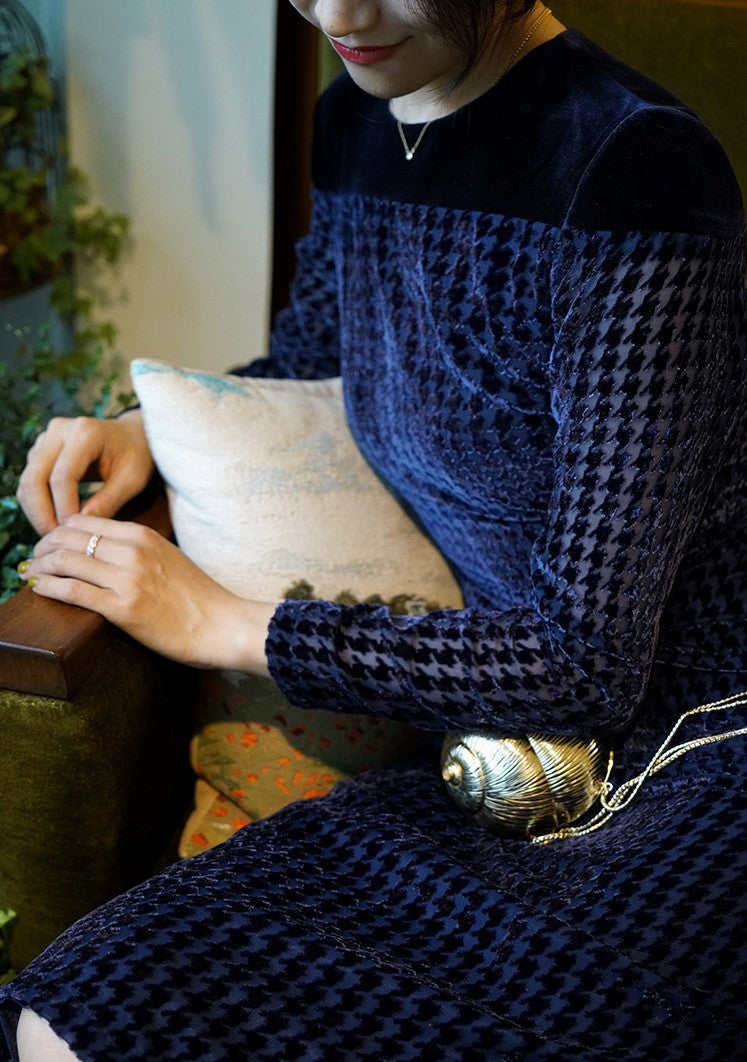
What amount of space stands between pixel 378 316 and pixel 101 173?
3.65 ft

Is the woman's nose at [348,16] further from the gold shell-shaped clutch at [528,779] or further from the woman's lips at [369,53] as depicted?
the gold shell-shaped clutch at [528,779]

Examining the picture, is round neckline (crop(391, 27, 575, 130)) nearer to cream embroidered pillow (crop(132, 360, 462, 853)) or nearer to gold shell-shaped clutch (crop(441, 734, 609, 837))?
cream embroidered pillow (crop(132, 360, 462, 853))

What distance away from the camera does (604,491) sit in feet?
2.71

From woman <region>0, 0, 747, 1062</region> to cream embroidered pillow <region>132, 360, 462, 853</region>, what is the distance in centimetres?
8

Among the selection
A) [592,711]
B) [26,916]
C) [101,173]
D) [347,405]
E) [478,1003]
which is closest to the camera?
[478,1003]

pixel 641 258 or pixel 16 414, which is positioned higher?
pixel 641 258

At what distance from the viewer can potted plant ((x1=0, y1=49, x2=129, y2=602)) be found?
1.90m

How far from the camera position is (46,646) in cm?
93

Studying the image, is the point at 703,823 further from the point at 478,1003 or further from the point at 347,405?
the point at 347,405

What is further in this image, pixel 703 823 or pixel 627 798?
pixel 627 798

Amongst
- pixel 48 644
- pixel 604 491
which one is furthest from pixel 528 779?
pixel 48 644

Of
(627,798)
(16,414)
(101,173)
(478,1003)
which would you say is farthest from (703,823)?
(101,173)

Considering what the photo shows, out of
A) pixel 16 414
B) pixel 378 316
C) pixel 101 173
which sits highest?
pixel 101 173

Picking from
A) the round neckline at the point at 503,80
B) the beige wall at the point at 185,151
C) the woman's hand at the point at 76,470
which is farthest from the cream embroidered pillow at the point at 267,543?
the beige wall at the point at 185,151
